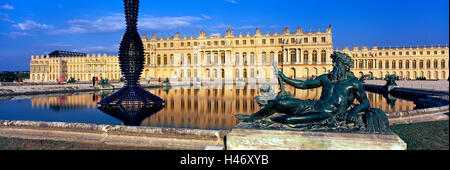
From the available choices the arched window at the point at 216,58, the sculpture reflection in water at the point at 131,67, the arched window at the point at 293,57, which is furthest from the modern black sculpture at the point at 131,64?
the arched window at the point at 216,58

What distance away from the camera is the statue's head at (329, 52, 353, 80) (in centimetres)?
429

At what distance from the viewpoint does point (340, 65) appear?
14.3ft

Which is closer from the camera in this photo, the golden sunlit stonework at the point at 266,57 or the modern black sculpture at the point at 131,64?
the modern black sculpture at the point at 131,64

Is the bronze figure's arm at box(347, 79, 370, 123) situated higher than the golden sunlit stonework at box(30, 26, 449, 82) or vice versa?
the golden sunlit stonework at box(30, 26, 449, 82)

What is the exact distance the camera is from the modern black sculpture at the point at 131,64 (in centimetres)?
1121

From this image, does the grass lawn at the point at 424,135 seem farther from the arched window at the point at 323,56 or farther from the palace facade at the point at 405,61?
the palace facade at the point at 405,61

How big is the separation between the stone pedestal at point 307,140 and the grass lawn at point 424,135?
1.07m

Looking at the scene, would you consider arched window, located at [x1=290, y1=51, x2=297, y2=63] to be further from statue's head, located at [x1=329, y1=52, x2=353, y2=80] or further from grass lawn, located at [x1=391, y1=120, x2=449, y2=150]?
statue's head, located at [x1=329, y1=52, x2=353, y2=80]

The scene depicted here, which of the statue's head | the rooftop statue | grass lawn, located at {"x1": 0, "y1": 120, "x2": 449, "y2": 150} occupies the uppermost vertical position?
the statue's head

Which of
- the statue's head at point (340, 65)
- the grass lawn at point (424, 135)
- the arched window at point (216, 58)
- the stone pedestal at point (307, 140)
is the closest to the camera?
the stone pedestal at point (307, 140)

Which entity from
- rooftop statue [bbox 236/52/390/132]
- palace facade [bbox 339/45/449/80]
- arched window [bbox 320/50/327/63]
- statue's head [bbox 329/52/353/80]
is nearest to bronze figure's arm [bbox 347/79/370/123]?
rooftop statue [bbox 236/52/390/132]

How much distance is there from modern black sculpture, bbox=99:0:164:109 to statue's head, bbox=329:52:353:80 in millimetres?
8466
